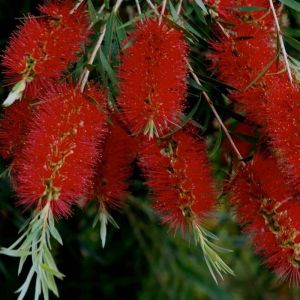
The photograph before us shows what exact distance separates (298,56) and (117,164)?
0.85m

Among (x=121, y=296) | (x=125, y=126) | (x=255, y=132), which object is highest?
(x=125, y=126)

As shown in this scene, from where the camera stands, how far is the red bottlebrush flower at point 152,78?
1.28 metres

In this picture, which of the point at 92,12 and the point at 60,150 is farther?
the point at 92,12

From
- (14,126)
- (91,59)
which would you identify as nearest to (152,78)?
(91,59)

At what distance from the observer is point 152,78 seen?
4.19 feet

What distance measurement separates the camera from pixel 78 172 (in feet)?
4.21

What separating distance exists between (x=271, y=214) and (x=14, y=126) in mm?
478

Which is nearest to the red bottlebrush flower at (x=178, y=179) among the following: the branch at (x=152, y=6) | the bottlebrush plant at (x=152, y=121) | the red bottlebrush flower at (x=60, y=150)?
the bottlebrush plant at (x=152, y=121)

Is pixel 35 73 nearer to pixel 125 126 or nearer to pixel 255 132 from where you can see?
pixel 125 126

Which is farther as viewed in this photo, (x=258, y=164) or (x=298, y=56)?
(x=298, y=56)

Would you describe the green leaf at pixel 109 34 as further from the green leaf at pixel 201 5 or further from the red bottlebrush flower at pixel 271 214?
the red bottlebrush flower at pixel 271 214

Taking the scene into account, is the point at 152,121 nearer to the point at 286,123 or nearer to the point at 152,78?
the point at 152,78

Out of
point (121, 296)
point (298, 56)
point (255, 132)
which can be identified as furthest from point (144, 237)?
point (255, 132)

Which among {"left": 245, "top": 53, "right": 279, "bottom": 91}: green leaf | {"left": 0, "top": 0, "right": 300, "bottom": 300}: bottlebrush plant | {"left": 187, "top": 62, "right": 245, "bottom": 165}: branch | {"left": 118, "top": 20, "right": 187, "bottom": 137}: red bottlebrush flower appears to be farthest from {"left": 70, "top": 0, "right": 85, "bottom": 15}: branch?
{"left": 245, "top": 53, "right": 279, "bottom": 91}: green leaf
